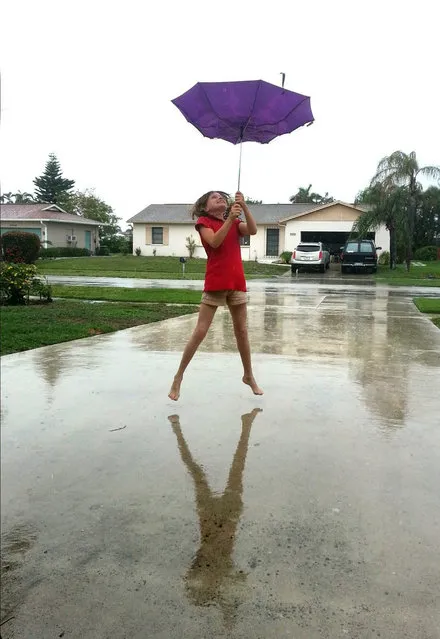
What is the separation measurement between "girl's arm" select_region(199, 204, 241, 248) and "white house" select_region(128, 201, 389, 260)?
29.4m

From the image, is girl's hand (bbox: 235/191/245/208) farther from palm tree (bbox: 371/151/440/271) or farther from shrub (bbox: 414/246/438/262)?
shrub (bbox: 414/246/438/262)

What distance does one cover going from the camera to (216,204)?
13.2ft

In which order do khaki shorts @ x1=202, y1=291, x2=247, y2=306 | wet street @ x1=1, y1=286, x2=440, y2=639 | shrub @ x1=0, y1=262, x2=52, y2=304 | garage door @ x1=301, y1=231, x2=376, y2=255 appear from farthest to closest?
garage door @ x1=301, y1=231, x2=376, y2=255 < shrub @ x1=0, y1=262, x2=52, y2=304 < khaki shorts @ x1=202, y1=291, x2=247, y2=306 < wet street @ x1=1, y1=286, x2=440, y2=639

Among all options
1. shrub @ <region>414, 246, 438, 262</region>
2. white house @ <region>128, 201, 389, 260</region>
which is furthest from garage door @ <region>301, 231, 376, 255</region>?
shrub @ <region>414, 246, 438, 262</region>

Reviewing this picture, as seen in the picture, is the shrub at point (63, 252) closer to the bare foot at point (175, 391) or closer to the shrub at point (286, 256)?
the shrub at point (286, 256)

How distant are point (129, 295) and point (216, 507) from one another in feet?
36.2

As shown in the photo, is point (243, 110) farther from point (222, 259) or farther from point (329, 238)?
point (329, 238)

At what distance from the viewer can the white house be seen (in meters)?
35.6

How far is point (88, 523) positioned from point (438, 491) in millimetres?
1716

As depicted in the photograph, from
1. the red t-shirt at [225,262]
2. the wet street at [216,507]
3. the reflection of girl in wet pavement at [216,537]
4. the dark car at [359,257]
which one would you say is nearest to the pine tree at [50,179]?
the wet street at [216,507]

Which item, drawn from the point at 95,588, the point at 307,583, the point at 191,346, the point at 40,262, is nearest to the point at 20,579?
the point at 95,588

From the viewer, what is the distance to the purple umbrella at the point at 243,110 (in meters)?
3.72

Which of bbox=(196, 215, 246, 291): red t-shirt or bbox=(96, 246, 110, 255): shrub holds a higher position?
bbox=(96, 246, 110, 255): shrub

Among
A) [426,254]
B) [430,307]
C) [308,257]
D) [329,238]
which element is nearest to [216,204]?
[430,307]
